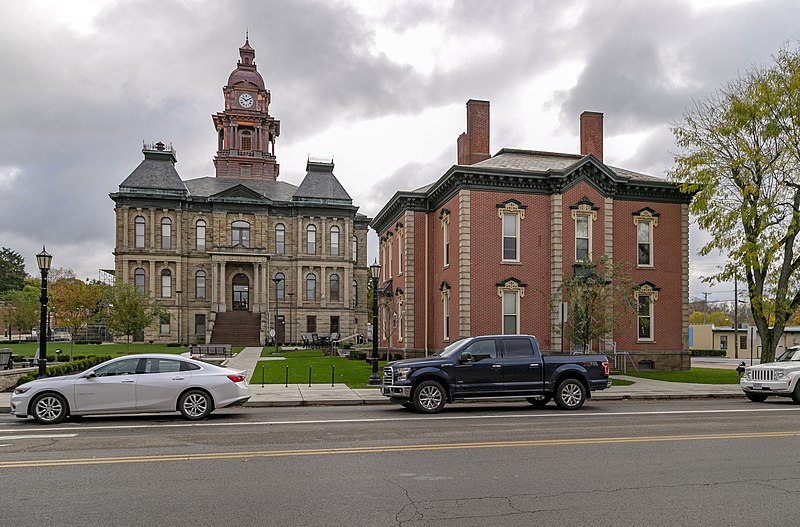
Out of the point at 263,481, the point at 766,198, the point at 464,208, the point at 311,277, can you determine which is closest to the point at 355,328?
the point at 311,277

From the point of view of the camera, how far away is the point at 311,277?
7062 cm

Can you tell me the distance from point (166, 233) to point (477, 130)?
40.1 m

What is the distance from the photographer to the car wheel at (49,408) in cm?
1409

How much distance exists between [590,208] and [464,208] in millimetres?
6043

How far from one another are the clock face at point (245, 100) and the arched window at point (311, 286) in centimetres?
2266

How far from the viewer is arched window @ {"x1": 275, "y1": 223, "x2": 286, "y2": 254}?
70.1 m

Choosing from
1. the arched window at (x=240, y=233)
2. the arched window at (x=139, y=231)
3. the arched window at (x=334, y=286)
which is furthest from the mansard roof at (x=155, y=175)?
the arched window at (x=334, y=286)

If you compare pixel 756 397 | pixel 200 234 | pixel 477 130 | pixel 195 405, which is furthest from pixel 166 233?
pixel 756 397

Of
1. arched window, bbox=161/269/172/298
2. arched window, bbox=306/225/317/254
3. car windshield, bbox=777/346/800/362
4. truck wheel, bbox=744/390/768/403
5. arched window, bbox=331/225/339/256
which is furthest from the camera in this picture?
arched window, bbox=331/225/339/256

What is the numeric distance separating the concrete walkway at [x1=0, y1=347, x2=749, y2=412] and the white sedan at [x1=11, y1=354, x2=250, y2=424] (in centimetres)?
305

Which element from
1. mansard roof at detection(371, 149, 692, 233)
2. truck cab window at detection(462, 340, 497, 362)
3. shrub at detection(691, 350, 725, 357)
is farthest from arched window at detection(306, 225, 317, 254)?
truck cab window at detection(462, 340, 497, 362)

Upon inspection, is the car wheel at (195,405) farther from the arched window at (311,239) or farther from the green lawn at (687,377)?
the arched window at (311,239)

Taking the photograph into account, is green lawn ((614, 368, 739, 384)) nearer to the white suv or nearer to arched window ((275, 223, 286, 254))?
the white suv

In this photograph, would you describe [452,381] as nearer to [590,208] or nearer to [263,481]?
[263,481]
